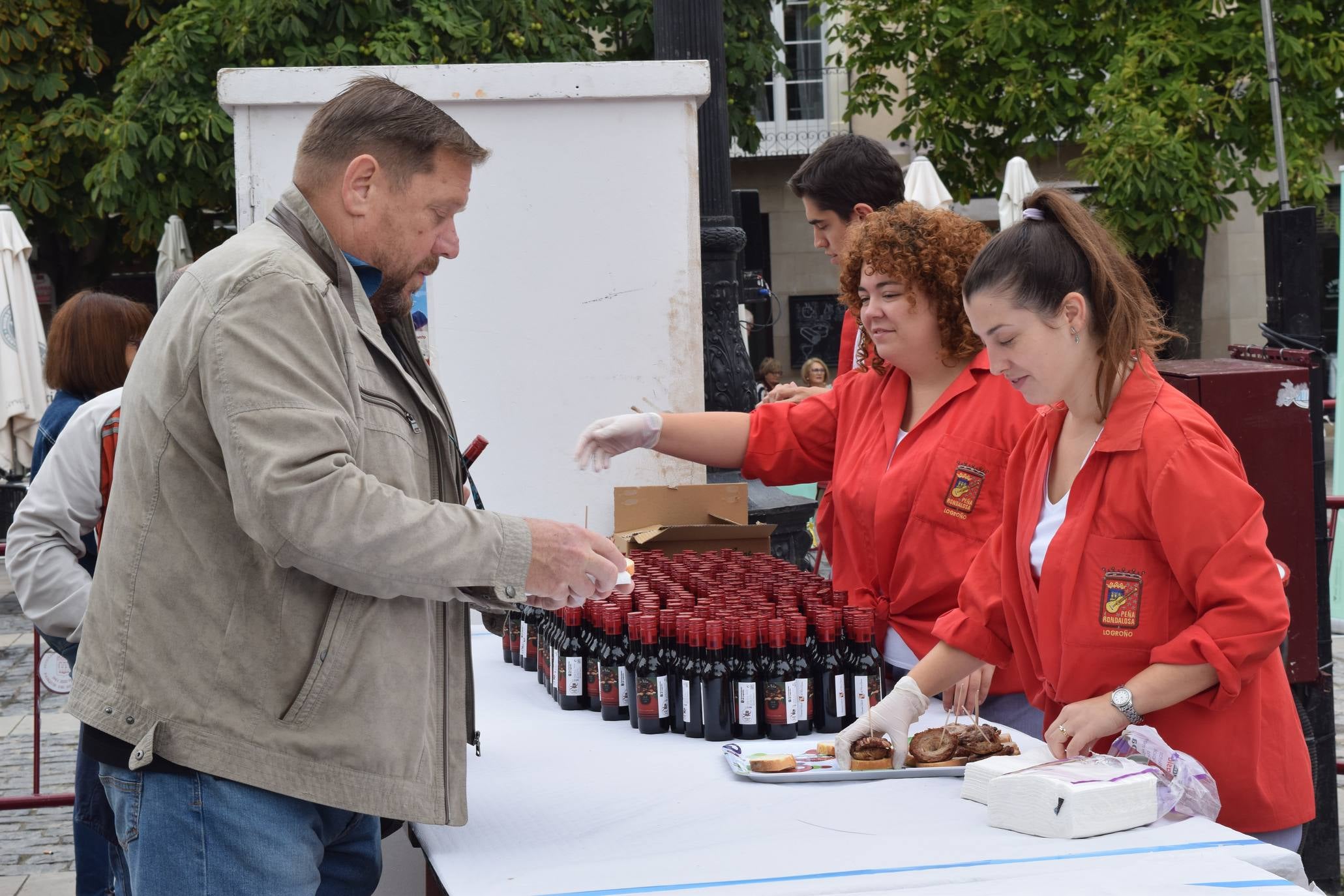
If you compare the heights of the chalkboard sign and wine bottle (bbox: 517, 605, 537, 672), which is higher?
the chalkboard sign

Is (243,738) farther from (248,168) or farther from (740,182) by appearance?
(740,182)

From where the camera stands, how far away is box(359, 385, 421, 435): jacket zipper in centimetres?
220

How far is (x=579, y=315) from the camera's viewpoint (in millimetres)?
5375

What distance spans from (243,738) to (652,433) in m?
1.86

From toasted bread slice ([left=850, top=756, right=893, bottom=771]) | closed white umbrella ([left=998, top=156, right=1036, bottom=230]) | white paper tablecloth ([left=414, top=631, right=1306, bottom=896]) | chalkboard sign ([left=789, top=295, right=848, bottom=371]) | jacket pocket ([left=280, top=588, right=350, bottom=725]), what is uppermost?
closed white umbrella ([left=998, top=156, right=1036, bottom=230])

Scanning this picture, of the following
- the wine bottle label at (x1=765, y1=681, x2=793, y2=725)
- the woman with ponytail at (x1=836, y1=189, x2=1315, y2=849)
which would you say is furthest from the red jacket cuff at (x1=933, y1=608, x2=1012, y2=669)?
the wine bottle label at (x1=765, y1=681, x2=793, y2=725)

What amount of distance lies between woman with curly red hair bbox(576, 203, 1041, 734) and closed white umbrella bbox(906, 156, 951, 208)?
33.2 ft

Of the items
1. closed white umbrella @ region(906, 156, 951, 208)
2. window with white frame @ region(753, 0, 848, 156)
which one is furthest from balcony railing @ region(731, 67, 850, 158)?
closed white umbrella @ region(906, 156, 951, 208)

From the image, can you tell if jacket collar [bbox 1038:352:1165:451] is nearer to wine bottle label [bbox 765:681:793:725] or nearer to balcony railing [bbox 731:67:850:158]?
wine bottle label [bbox 765:681:793:725]

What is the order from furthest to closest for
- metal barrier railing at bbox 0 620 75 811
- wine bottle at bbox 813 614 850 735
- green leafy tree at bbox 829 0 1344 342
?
green leafy tree at bbox 829 0 1344 342 → metal barrier railing at bbox 0 620 75 811 → wine bottle at bbox 813 614 850 735

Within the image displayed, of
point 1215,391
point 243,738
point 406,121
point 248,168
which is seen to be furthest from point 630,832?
point 248,168

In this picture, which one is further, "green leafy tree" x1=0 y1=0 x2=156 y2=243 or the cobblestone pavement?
"green leafy tree" x1=0 y1=0 x2=156 y2=243

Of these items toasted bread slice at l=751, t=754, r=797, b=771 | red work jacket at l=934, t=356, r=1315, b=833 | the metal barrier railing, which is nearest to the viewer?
red work jacket at l=934, t=356, r=1315, b=833

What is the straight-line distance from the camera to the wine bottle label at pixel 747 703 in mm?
2973
